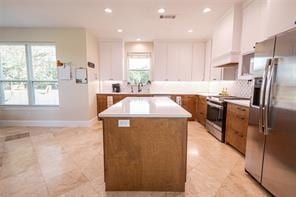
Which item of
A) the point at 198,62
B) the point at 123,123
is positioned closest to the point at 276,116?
the point at 123,123

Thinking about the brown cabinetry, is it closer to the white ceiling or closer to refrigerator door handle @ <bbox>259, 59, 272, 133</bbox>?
the white ceiling

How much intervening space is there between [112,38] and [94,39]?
590mm

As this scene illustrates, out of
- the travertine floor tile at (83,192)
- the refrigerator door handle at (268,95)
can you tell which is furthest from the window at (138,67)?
the refrigerator door handle at (268,95)

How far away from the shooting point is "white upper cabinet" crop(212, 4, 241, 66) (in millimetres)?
3293

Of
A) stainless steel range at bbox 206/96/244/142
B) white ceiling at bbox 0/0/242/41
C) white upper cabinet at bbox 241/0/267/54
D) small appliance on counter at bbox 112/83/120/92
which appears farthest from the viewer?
small appliance on counter at bbox 112/83/120/92

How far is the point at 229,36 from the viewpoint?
3496mm

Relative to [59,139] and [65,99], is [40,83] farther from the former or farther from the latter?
[59,139]

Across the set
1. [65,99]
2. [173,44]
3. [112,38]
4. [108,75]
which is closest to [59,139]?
[65,99]

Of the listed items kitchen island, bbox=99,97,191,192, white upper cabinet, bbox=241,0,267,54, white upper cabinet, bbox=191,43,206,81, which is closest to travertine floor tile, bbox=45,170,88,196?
kitchen island, bbox=99,97,191,192

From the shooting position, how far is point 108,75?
19.3 feet

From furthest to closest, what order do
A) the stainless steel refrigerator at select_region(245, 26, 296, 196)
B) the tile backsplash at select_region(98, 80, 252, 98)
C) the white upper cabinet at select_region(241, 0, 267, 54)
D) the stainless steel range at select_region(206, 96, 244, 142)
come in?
the tile backsplash at select_region(98, 80, 252, 98), the stainless steel range at select_region(206, 96, 244, 142), the white upper cabinet at select_region(241, 0, 267, 54), the stainless steel refrigerator at select_region(245, 26, 296, 196)

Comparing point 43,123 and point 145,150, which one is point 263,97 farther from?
point 43,123

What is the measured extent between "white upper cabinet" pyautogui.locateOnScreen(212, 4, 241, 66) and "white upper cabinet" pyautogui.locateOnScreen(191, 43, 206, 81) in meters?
1.74

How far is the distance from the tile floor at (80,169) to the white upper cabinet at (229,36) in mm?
1820
